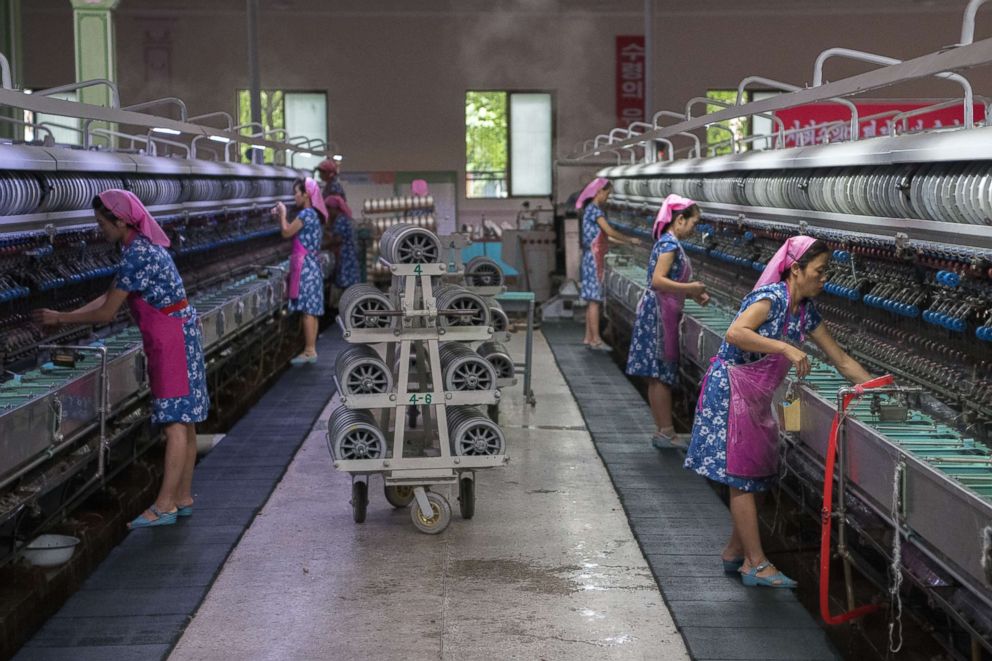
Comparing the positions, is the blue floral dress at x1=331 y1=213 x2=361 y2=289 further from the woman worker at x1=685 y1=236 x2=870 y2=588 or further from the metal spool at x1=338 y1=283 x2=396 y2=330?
the woman worker at x1=685 y1=236 x2=870 y2=588

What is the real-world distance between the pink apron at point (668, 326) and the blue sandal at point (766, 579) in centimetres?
261

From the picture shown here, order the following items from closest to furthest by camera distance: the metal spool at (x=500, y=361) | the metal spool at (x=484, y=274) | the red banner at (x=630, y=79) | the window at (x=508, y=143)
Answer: the metal spool at (x=500, y=361), the metal spool at (x=484, y=274), the red banner at (x=630, y=79), the window at (x=508, y=143)

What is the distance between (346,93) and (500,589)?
51.6 feet

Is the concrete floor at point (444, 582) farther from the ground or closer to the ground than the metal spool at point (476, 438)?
closer to the ground

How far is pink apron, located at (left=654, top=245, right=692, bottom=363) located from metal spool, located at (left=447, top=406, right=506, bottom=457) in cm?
195

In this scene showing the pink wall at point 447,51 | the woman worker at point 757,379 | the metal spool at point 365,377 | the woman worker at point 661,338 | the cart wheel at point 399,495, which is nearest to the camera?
the woman worker at point 757,379

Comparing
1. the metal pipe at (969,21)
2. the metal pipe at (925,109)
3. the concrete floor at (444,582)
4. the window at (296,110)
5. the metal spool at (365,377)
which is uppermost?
the window at (296,110)

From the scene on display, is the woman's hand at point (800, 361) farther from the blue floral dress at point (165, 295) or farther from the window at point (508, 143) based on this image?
the window at point (508, 143)

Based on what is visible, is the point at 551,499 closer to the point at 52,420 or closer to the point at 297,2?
the point at 52,420

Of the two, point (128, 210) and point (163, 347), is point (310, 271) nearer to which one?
point (163, 347)

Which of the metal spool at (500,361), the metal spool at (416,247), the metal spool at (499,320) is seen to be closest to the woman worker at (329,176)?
the metal spool at (499,320)

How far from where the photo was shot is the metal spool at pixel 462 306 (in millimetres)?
6353

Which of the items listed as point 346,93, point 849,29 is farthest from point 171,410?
point 849,29

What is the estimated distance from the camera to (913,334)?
16.8ft
